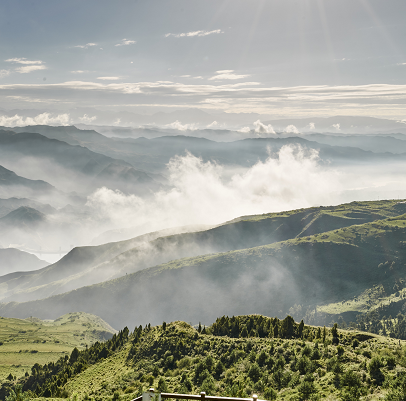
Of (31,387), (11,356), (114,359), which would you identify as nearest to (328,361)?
(114,359)

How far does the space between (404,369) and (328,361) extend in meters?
11.2

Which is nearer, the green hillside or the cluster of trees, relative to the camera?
the green hillside

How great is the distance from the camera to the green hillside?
33.8m

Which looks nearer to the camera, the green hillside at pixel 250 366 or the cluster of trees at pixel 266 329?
the green hillside at pixel 250 366

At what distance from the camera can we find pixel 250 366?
5116cm

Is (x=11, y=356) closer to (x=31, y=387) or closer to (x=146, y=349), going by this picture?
(x=31, y=387)

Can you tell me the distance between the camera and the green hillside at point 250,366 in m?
33.8

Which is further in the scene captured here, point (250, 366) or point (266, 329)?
point (266, 329)

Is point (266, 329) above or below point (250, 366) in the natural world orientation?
below

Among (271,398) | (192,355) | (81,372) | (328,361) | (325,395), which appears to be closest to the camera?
(325,395)

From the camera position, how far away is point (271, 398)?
115 ft

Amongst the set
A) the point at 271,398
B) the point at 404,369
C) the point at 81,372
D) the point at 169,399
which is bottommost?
the point at 81,372

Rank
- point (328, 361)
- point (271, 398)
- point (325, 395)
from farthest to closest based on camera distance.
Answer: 1. point (328, 361)
2. point (271, 398)
3. point (325, 395)

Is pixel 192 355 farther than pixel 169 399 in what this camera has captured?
Yes
